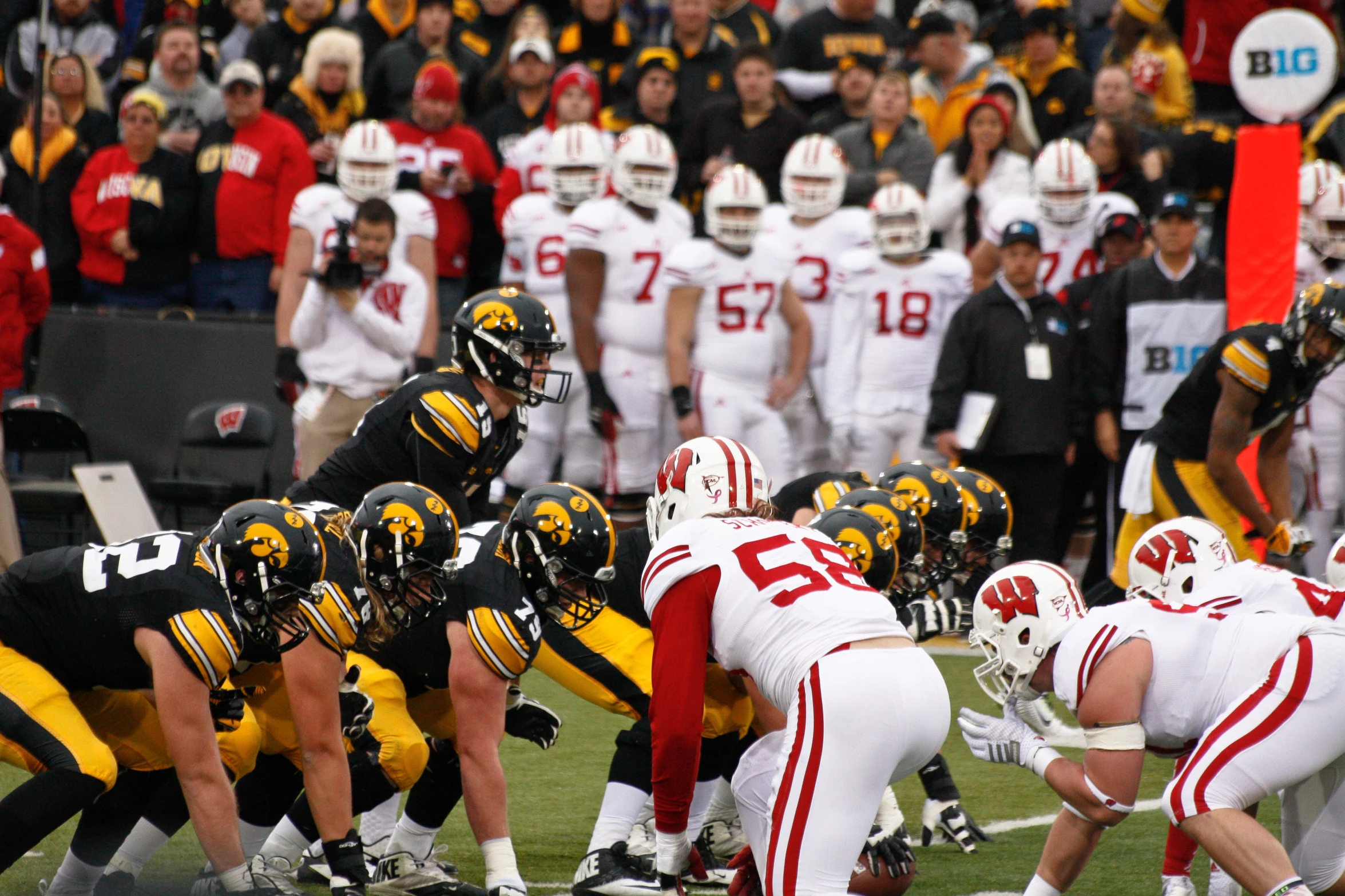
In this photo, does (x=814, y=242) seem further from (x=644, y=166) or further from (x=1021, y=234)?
(x=1021, y=234)

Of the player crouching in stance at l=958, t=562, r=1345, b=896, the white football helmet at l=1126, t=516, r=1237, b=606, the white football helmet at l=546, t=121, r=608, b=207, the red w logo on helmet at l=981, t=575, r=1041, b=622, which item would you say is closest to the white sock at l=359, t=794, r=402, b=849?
the player crouching in stance at l=958, t=562, r=1345, b=896

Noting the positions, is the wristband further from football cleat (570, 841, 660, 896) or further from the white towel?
football cleat (570, 841, 660, 896)

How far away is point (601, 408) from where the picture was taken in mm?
8703

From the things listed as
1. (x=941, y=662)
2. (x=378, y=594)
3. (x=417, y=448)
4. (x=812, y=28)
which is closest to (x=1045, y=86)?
(x=812, y=28)

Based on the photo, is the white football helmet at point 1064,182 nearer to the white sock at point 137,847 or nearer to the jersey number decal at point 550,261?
the jersey number decal at point 550,261

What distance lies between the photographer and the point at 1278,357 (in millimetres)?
6355

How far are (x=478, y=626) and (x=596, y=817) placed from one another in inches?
60.9

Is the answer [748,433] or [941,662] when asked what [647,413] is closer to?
[748,433]

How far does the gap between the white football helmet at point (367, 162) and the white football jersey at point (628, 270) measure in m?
0.98

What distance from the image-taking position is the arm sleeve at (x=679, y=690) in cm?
368

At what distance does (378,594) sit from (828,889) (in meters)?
1.51

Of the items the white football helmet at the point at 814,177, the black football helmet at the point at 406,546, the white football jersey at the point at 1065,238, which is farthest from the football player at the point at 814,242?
the black football helmet at the point at 406,546

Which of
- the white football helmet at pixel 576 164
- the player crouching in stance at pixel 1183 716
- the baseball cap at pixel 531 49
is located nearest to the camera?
the player crouching in stance at pixel 1183 716

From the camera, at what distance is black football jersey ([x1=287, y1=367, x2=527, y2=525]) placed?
5.17 meters
